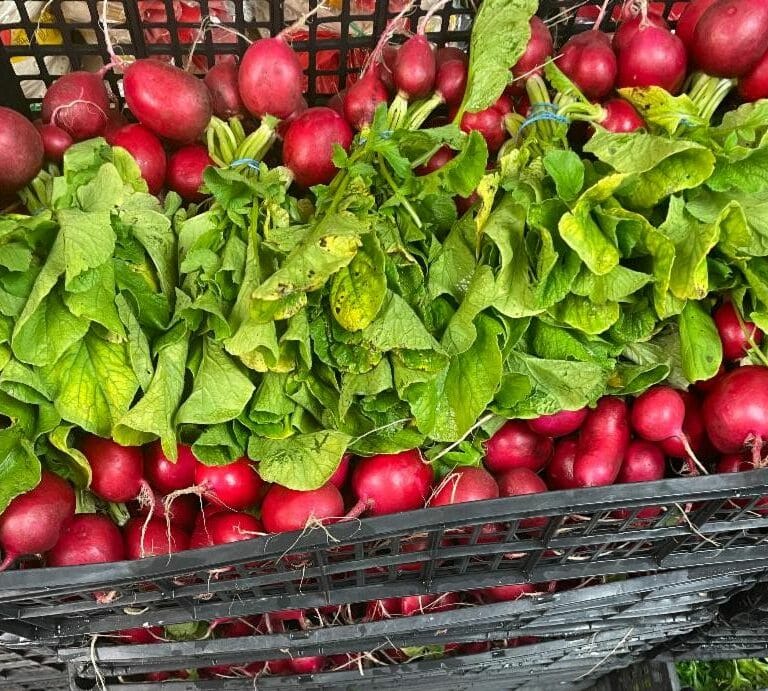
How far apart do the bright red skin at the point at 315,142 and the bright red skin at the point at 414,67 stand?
0.10 meters

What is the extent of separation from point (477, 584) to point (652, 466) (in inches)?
11.2

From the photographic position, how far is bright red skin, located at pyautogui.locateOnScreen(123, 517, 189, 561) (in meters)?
0.90

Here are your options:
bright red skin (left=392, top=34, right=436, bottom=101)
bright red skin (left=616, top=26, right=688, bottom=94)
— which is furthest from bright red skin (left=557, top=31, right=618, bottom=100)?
bright red skin (left=392, top=34, right=436, bottom=101)

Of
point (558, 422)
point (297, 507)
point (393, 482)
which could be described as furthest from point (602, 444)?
point (297, 507)

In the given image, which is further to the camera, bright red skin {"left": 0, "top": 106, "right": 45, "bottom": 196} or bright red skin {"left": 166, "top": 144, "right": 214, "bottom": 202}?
bright red skin {"left": 166, "top": 144, "right": 214, "bottom": 202}

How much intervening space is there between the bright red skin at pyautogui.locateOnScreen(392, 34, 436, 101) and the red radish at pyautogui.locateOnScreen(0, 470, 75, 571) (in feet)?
2.29

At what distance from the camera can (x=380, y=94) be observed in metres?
0.92

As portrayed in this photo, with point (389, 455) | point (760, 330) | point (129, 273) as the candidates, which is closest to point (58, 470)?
point (129, 273)

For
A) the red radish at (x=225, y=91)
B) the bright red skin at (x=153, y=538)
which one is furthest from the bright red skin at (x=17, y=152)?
the bright red skin at (x=153, y=538)

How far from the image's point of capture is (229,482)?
86cm

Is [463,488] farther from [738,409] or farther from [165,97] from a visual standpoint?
[165,97]

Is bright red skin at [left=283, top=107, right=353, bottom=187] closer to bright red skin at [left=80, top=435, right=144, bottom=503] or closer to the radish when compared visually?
the radish

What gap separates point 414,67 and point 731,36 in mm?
410

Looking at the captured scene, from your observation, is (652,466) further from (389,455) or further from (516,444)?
(389,455)
